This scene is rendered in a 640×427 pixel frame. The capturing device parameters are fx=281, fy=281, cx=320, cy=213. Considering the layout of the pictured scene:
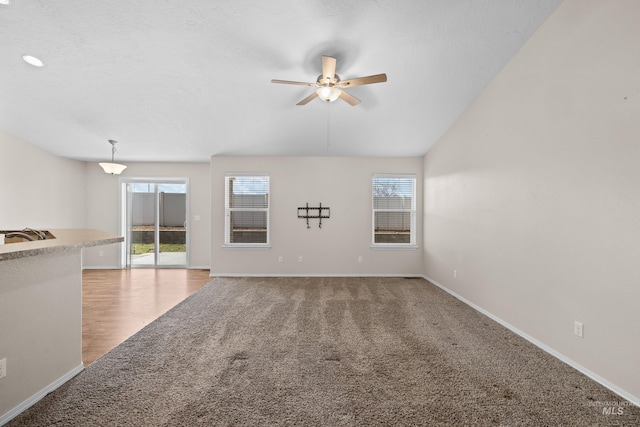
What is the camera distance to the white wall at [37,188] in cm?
462

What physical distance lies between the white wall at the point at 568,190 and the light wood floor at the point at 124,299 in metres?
4.14

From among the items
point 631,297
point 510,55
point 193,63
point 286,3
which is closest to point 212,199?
point 193,63

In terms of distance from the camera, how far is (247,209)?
18.7 ft

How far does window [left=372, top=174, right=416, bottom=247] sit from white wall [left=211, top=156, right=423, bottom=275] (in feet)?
0.58

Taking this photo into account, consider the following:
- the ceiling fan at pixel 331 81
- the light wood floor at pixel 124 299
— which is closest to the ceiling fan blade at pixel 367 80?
the ceiling fan at pixel 331 81

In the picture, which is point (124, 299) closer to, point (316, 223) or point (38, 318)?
point (38, 318)

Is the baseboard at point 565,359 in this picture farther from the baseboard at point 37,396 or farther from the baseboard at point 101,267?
the baseboard at point 101,267

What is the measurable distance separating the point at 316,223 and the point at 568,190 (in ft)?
12.9

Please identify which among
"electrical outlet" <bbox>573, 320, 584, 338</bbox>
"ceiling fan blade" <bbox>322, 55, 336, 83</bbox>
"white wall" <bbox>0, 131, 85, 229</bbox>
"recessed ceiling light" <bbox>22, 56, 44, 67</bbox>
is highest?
"recessed ceiling light" <bbox>22, 56, 44, 67</bbox>

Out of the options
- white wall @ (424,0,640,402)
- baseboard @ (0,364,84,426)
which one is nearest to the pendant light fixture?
baseboard @ (0,364,84,426)

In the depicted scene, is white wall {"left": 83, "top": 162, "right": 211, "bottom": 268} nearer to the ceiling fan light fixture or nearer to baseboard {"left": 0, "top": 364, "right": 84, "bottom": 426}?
baseboard {"left": 0, "top": 364, "right": 84, "bottom": 426}

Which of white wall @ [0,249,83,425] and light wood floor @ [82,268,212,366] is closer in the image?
white wall @ [0,249,83,425]

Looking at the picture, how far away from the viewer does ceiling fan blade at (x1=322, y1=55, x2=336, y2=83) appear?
2.51m

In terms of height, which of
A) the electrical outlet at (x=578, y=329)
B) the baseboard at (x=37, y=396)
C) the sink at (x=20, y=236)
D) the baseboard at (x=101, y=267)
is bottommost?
the baseboard at (x=37, y=396)
